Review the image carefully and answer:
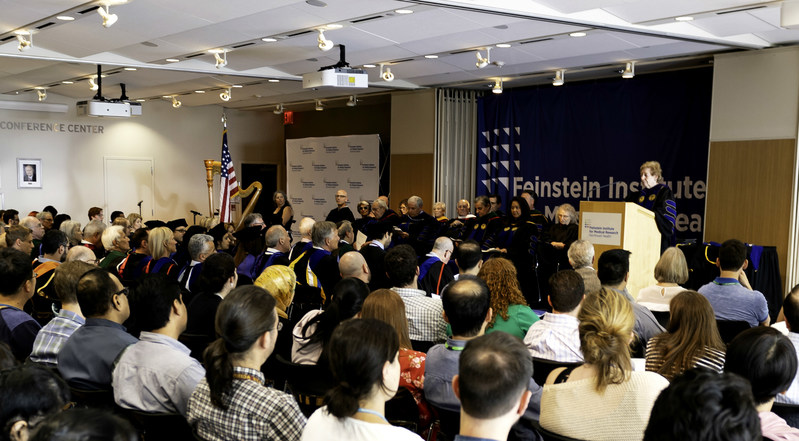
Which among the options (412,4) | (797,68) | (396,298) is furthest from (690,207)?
(396,298)

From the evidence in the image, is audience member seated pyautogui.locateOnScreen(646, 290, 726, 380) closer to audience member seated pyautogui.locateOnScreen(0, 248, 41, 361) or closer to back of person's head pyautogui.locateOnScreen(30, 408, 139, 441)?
back of person's head pyautogui.locateOnScreen(30, 408, 139, 441)

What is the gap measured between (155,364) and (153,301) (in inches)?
10.8

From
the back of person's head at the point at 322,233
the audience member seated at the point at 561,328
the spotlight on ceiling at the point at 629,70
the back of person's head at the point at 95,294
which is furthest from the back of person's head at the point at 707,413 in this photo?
the spotlight on ceiling at the point at 629,70

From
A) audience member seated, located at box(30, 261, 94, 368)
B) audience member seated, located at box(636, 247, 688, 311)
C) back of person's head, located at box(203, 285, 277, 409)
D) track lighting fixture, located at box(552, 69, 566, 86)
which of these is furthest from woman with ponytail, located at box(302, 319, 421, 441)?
track lighting fixture, located at box(552, 69, 566, 86)

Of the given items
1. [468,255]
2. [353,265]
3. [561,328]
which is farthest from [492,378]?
[468,255]

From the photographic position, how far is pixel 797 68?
7.50m

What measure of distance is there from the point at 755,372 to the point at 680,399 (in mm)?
1085

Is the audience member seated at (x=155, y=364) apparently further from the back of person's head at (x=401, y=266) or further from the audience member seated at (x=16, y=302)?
the back of person's head at (x=401, y=266)

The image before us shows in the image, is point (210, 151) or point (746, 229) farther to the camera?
point (210, 151)

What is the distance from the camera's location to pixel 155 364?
107 inches

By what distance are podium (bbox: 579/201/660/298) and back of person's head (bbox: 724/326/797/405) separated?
14.2 feet

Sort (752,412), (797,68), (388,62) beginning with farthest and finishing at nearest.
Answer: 1. (388,62)
2. (797,68)
3. (752,412)

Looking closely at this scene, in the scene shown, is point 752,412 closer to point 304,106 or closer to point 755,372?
point 755,372

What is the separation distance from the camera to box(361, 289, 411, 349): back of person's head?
3.18 meters
